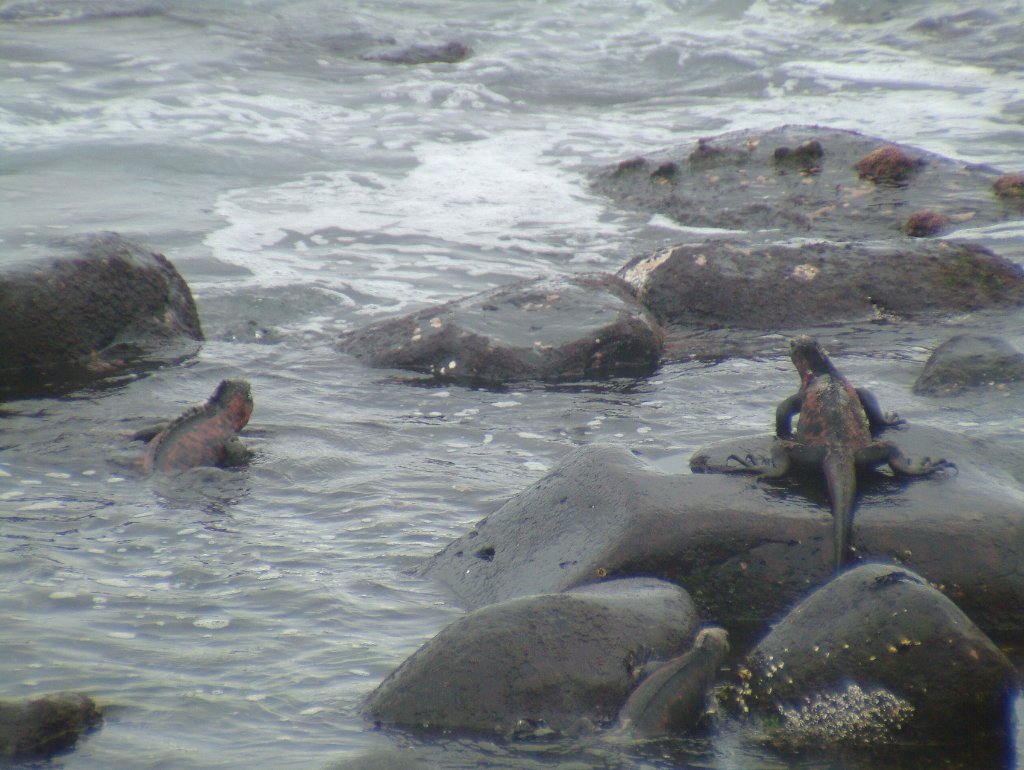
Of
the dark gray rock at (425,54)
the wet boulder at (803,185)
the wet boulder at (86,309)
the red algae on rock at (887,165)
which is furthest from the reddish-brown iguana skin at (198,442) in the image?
the dark gray rock at (425,54)

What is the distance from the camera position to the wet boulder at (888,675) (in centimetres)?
338

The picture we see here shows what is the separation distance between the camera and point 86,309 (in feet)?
25.8

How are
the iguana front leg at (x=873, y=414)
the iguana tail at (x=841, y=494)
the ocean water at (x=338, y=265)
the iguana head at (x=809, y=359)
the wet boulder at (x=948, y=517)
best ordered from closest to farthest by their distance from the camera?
the ocean water at (x=338, y=265) → the wet boulder at (x=948, y=517) → the iguana tail at (x=841, y=494) → the iguana front leg at (x=873, y=414) → the iguana head at (x=809, y=359)

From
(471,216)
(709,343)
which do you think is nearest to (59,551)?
(709,343)

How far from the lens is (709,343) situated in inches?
320

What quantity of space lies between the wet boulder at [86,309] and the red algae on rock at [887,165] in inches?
268

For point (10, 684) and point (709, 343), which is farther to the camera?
point (709, 343)

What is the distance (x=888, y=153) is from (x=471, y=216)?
430 centimetres

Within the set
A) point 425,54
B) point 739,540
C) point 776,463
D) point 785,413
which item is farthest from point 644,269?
point 425,54

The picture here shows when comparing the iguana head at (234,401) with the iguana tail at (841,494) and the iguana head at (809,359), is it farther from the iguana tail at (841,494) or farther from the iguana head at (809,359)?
the iguana tail at (841,494)

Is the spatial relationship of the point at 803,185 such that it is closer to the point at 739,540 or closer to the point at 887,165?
the point at 887,165

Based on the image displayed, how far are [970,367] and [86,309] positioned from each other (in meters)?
5.72

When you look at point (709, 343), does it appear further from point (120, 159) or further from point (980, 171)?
point (120, 159)

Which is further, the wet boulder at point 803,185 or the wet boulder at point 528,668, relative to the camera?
the wet boulder at point 803,185
